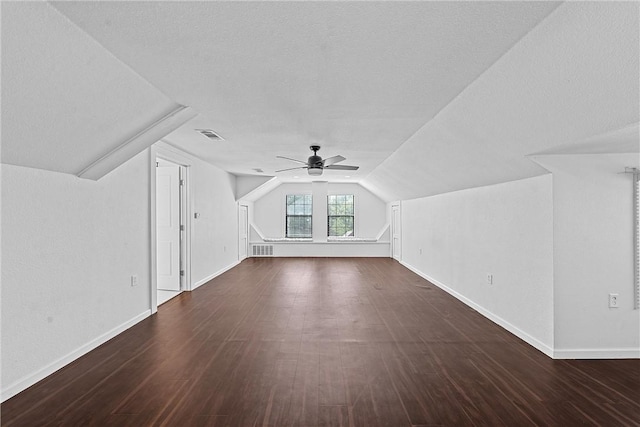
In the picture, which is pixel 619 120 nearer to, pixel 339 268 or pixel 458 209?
pixel 458 209

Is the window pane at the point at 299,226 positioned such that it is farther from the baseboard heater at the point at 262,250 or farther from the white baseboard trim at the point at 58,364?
the white baseboard trim at the point at 58,364

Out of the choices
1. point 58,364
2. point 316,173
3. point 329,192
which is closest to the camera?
point 58,364

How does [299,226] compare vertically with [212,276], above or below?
above

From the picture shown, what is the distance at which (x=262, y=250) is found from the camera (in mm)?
10828

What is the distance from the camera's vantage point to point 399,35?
2.03 meters

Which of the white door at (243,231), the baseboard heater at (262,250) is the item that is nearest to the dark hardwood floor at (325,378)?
the white door at (243,231)

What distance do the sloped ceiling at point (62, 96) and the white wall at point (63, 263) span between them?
296 mm

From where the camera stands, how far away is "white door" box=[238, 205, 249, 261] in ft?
32.2

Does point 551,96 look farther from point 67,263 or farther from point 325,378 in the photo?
point 67,263

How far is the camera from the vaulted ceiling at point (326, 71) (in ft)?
5.88

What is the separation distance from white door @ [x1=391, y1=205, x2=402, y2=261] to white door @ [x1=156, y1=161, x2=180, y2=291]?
6.06m

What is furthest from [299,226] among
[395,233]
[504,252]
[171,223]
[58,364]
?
[58,364]

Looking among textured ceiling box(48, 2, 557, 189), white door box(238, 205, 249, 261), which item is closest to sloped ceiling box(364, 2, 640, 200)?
textured ceiling box(48, 2, 557, 189)

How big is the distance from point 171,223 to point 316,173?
2.81 m
